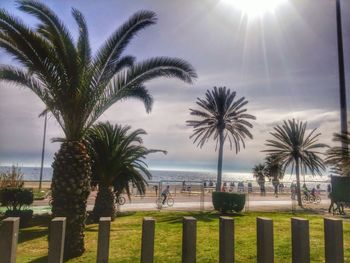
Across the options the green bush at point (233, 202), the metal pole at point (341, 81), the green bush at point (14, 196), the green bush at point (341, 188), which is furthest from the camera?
the green bush at point (233, 202)

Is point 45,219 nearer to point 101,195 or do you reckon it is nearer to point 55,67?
point 101,195

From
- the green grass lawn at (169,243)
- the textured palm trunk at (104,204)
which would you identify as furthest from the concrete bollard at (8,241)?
the textured palm trunk at (104,204)

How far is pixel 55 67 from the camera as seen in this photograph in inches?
334

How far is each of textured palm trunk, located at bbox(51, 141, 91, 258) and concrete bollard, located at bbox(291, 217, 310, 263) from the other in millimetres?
6047

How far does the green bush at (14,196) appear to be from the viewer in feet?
46.1

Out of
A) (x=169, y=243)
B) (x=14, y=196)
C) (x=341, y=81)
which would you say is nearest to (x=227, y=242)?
(x=169, y=243)

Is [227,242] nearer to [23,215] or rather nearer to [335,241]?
[335,241]

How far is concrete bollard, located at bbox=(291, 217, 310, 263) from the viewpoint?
3.15 m

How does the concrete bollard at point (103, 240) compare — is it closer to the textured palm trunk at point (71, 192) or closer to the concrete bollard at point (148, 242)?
the concrete bollard at point (148, 242)

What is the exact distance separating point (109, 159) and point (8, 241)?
43.4 ft

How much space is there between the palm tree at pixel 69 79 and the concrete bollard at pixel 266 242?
5862 mm

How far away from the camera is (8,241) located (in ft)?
9.07

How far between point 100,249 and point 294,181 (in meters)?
23.3

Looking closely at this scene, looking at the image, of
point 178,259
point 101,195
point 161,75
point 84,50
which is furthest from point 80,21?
point 101,195
